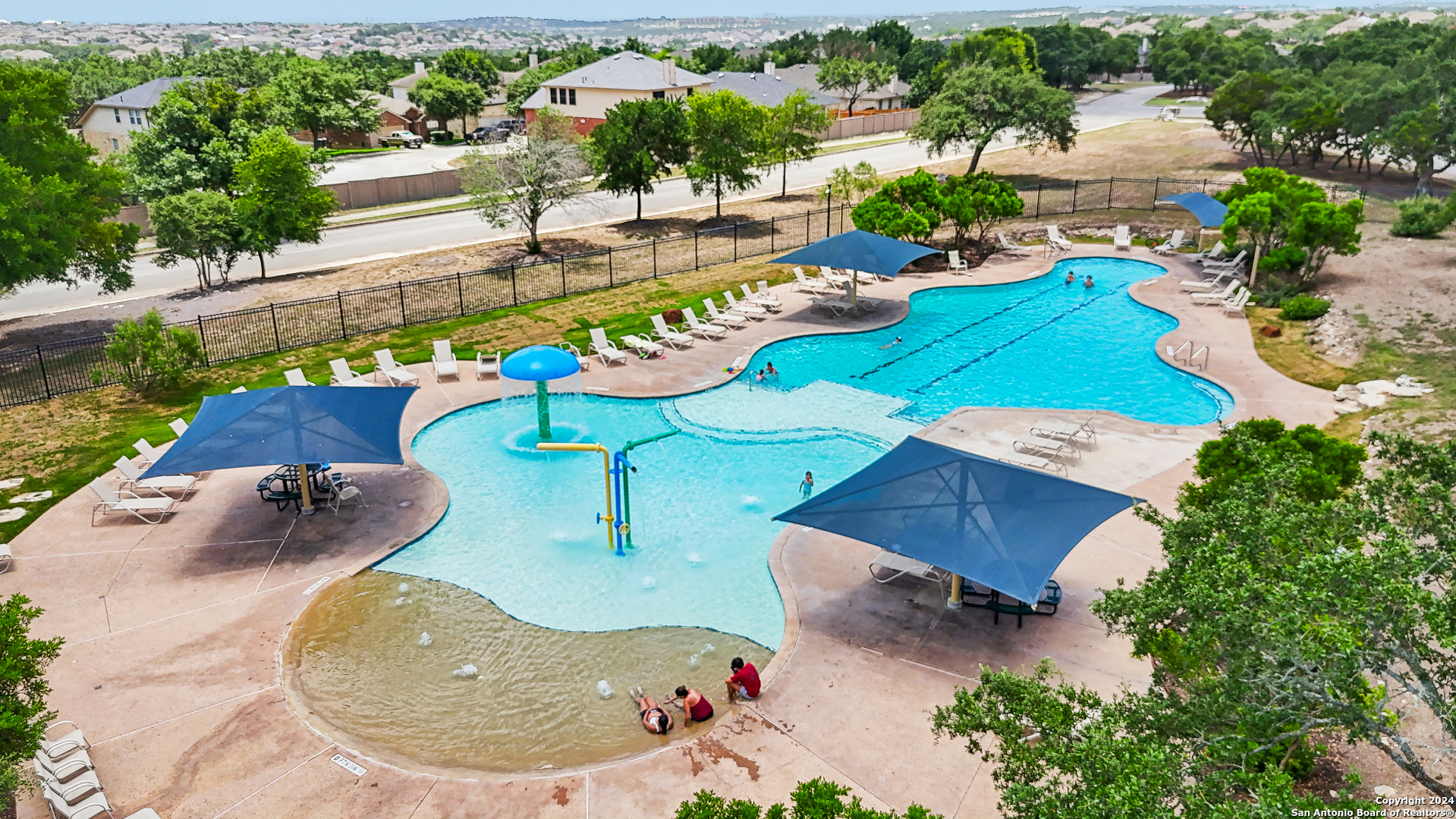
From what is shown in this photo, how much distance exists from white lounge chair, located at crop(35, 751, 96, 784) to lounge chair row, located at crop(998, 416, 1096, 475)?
17.6 meters

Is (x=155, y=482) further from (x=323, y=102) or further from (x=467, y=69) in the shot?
(x=467, y=69)

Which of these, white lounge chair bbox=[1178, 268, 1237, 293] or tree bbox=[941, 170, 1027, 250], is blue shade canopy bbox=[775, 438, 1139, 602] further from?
white lounge chair bbox=[1178, 268, 1237, 293]

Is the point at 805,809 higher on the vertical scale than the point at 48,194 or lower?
lower

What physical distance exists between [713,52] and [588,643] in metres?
150

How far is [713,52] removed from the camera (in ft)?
500

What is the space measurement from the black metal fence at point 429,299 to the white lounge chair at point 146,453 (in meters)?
5.78

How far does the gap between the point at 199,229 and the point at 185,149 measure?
14.6 meters

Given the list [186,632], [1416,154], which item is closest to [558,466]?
[186,632]

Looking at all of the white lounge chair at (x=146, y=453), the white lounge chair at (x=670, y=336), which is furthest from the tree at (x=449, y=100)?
the white lounge chair at (x=146, y=453)

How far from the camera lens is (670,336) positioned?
30250 mm

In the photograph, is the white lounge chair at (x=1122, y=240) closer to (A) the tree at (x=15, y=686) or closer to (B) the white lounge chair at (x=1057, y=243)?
(B) the white lounge chair at (x=1057, y=243)

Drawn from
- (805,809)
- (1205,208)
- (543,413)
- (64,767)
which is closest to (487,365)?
(543,413)

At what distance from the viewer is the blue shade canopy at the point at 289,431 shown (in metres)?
18.2

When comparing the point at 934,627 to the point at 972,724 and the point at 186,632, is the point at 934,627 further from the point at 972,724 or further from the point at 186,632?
the point at 186,632
